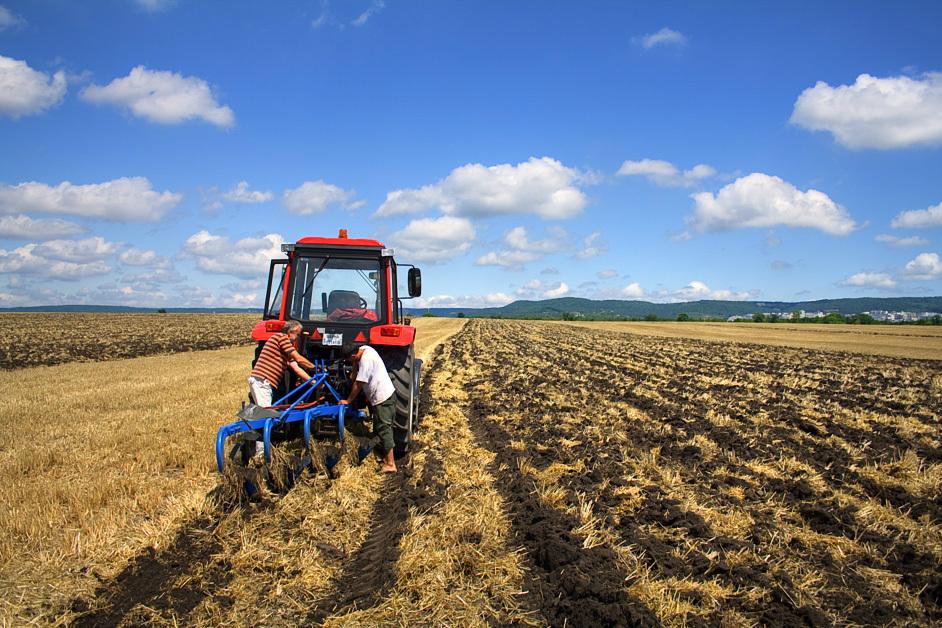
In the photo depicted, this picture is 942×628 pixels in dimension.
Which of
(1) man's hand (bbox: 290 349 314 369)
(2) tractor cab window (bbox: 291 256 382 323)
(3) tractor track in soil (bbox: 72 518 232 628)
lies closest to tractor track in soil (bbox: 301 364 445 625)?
(3) tractor track in soil (bbox: 72 518 232 628)

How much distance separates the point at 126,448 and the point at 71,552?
3097 mm

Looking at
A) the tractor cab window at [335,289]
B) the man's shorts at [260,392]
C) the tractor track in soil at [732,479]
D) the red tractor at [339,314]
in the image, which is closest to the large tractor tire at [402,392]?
the red tractor at [339,314]

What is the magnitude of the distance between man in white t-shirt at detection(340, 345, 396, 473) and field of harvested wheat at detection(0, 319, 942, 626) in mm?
374

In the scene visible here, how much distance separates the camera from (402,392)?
21.4 ft

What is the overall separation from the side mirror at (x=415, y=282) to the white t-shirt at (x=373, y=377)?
3.91 ft

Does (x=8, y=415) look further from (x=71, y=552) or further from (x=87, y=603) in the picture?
(x=87, y=603)

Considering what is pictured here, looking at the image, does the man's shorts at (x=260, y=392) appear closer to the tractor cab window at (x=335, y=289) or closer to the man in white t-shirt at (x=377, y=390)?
the man in white t-shirt at (x=377, y=390)

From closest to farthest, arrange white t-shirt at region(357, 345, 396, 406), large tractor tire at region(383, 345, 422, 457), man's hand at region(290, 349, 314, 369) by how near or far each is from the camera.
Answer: white t-shirt at region(357, 345, 396, 406)
man's hand at region(290, 349, 314, 369)
large tractor tire at region(383, 345, 422, 457)

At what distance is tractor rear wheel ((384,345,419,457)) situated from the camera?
6.41 m

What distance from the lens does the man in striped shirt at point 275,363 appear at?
19.8 ft

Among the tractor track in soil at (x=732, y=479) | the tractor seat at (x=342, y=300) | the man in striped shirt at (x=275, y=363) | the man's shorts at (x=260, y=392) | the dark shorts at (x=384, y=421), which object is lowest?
the tractor track in soil at (x=732, y=479)

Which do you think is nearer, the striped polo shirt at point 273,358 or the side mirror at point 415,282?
the striped polo shirt at point 273,358

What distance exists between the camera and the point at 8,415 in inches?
349

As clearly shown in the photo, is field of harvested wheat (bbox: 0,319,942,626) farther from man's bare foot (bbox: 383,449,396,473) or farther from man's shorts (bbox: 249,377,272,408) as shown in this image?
man's shorts (bbox: 249,377,272,408)
